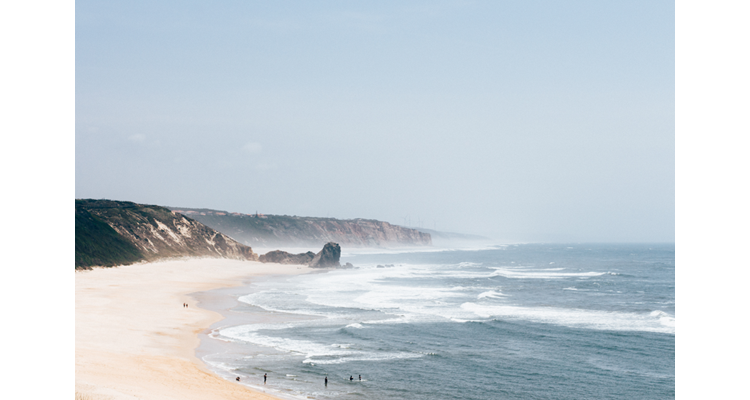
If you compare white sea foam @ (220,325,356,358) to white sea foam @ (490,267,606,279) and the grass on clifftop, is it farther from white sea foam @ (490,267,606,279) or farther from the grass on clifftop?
white sea foam @ (490,267,606,279)

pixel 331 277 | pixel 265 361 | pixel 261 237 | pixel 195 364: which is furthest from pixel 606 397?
pixel 261 237

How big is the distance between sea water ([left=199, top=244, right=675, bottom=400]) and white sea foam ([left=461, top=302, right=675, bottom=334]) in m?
0.09

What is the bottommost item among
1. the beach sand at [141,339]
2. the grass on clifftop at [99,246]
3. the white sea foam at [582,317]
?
the white sea foam at [582,317]

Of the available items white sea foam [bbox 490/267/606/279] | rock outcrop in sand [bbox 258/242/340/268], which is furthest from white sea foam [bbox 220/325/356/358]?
rock outcrop in sand [bbox 258/242/340/268]

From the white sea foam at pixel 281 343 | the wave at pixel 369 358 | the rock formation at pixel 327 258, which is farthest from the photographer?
the rock formation at pixel 327 258

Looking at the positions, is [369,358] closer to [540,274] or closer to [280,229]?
[540,274]

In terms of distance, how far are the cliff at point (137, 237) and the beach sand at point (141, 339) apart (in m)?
5.86

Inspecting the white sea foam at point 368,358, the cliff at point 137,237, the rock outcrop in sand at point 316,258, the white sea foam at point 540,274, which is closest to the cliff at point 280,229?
the rock outcrop in sand at point 316,258

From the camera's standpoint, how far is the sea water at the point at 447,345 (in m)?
21.3

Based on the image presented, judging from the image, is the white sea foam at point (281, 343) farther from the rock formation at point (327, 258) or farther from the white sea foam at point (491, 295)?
the rock formation at point (327, 258)
